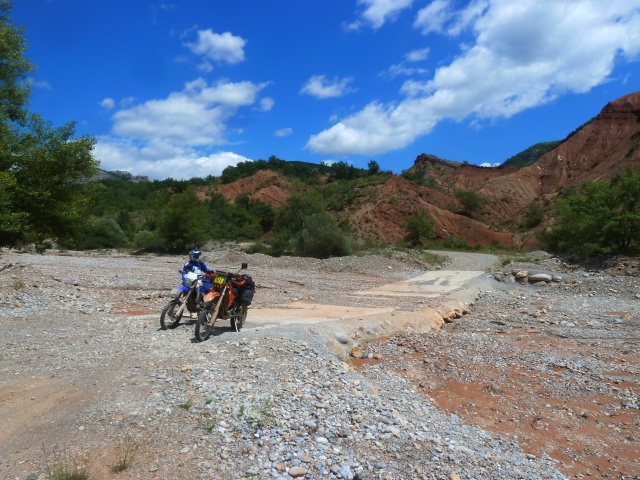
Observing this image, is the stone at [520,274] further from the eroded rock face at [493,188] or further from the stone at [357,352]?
the eroded rock face at [493,188]

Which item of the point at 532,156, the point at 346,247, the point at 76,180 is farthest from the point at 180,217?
the point at 532,156

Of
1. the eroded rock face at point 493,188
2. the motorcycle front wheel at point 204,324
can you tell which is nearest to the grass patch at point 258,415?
the motorcycle front wheel at point 204,324

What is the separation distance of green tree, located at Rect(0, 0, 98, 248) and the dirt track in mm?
1883

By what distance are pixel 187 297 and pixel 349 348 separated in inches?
135

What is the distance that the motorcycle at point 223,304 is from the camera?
8.14m

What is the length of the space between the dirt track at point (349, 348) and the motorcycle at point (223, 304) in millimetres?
323

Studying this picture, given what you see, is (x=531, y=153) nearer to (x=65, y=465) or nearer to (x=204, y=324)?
(x=204, y=324)

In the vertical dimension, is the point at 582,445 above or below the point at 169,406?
below

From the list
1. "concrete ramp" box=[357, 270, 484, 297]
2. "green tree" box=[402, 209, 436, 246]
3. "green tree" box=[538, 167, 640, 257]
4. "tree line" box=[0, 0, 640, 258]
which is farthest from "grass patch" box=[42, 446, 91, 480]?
"green tree" box=[402, 209, 436, 246]

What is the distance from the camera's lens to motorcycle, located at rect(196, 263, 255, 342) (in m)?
8.14

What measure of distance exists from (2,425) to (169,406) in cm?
160

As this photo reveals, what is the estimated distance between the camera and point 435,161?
108 metres

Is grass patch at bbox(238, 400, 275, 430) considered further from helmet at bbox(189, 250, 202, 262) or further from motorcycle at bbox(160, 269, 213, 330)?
helmet at bbox(189, 250, 202, 262)

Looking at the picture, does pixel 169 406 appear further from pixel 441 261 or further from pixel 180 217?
pixel 180 217
